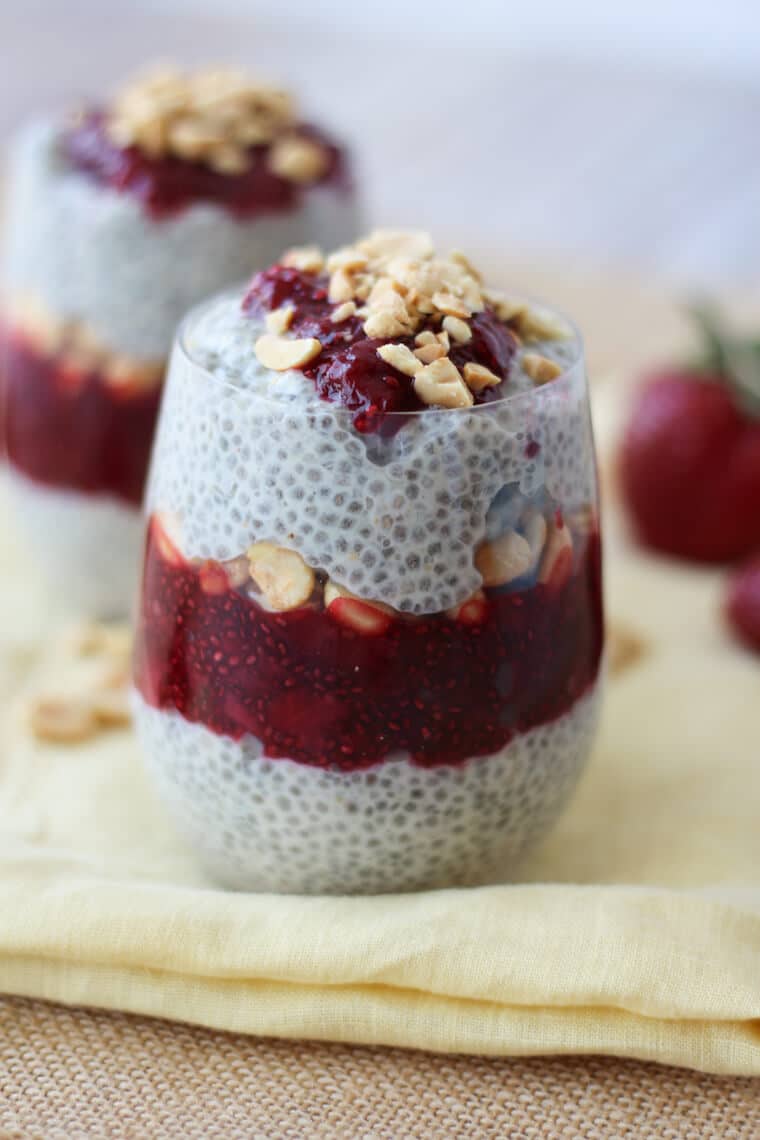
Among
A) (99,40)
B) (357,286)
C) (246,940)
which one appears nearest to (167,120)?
(357,286)

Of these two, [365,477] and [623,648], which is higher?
[365,477]

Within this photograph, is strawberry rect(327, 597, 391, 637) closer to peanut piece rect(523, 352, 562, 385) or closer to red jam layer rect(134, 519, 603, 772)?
red jam layer rect(134, 519, 603, 772)

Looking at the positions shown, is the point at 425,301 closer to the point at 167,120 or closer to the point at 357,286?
the point at 357,286

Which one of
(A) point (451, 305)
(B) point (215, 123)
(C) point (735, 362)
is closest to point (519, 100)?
(C) point (735, 362)

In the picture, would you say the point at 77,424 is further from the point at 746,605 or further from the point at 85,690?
the point at 746,605

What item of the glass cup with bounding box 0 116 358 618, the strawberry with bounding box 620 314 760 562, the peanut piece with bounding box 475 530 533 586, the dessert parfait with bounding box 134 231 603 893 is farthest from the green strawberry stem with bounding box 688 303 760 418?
the peanut piece with bounding box 475 530 533 586

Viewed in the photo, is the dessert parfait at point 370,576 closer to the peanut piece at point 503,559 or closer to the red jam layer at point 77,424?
the peanut piece at point 503,559
